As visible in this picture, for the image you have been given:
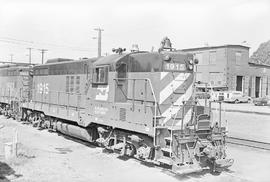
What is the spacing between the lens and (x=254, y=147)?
1219 cm

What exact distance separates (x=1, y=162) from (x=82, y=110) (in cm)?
382

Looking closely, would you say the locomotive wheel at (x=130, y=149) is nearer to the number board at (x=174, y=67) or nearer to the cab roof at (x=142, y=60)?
the cab roof at (x=142, y=60)

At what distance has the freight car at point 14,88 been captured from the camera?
59.1ft

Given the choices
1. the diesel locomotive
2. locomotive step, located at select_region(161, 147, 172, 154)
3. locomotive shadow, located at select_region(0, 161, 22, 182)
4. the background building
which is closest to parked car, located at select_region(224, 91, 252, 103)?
the background building

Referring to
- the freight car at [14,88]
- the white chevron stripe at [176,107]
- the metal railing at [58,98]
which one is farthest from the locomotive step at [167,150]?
the freight car at [14,88]

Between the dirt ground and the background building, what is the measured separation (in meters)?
36.7

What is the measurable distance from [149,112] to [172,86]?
1.24 m

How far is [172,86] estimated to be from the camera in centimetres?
908

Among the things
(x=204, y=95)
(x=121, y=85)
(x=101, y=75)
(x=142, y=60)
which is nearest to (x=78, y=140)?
(x=101, y=75)

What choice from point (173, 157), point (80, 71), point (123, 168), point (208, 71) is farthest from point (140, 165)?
point (208, 71)

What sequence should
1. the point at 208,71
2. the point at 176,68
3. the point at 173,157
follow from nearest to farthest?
the point at 173,157 → the point at 176,68 → the point at 208,71

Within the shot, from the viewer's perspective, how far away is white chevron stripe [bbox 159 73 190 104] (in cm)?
894

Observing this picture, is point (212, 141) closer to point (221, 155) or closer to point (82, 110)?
point (221, 155)

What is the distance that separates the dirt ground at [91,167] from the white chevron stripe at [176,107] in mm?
1451
